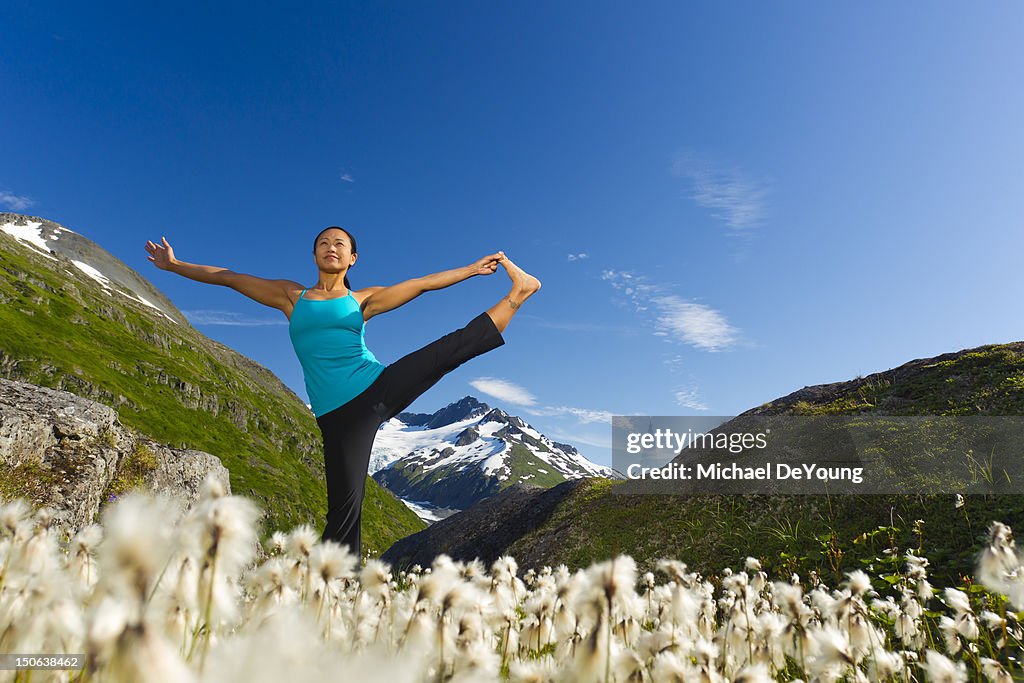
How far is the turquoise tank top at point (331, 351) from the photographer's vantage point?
615cm

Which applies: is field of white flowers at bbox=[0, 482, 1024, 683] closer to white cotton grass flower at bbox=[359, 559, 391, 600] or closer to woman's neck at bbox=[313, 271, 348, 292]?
white cotton grass flower at bbox=[359, 559, 391, 600]

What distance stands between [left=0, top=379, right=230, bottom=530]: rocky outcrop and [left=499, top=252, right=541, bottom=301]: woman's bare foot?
24.2ft

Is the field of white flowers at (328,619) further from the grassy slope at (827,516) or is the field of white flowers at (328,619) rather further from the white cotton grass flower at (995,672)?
the grassy slope at (827,516)

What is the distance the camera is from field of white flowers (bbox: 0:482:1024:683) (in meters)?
1.12

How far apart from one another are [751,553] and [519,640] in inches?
443

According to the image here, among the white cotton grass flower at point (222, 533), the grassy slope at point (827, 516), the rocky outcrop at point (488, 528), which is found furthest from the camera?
the rocky outcrop at point (488, 528)

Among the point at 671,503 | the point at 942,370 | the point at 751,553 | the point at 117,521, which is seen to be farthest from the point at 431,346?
the point at 942,370

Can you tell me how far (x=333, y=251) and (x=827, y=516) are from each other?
13.2 m

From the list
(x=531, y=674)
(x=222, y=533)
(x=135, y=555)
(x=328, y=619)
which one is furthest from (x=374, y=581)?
(x=135, y=555)

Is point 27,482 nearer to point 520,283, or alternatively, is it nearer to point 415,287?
point 415,287

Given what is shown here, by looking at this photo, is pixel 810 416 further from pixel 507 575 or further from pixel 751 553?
pixel 507 575

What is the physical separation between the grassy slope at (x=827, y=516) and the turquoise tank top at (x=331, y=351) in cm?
698

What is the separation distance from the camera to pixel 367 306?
22.8 feet

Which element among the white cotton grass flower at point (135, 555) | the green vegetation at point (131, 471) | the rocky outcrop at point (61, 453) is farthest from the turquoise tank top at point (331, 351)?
the green vegetation at point (131, 471)
